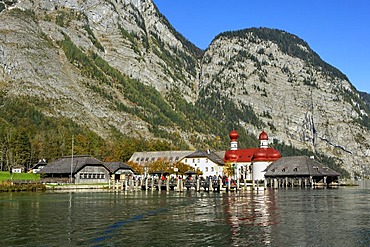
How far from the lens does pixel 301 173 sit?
397 feet

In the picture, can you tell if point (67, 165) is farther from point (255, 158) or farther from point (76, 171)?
point (255, 158)

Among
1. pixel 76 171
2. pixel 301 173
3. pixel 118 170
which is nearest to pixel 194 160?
pixel 118 170

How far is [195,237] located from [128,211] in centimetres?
1779

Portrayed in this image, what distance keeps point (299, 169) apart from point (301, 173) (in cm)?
186

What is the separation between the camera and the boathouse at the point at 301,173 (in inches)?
4719

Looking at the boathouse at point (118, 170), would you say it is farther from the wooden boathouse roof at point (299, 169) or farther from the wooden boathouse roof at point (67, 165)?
the wooden boathouse roof at point (299, 169)

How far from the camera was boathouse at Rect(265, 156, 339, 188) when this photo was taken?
120 metres

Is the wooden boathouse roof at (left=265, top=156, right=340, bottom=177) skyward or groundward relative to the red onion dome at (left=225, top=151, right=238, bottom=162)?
groundward

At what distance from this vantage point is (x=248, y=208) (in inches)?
2023

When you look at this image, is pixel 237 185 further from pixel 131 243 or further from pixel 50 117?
pixel 50 117

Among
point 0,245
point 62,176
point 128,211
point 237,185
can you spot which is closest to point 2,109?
point 62,176

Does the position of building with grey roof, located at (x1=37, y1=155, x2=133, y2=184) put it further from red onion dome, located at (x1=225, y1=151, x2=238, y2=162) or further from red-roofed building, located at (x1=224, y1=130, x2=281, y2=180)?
red onion dome, located at (x1=225, y1=151, x2=238, y2=162)

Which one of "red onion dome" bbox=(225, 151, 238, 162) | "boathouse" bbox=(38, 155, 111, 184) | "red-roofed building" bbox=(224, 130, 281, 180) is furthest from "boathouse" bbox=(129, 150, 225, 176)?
"boathouse" bbox=(38, 155, 111, 184)

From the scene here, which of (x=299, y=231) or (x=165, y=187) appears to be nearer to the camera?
(x=299, y=231)
